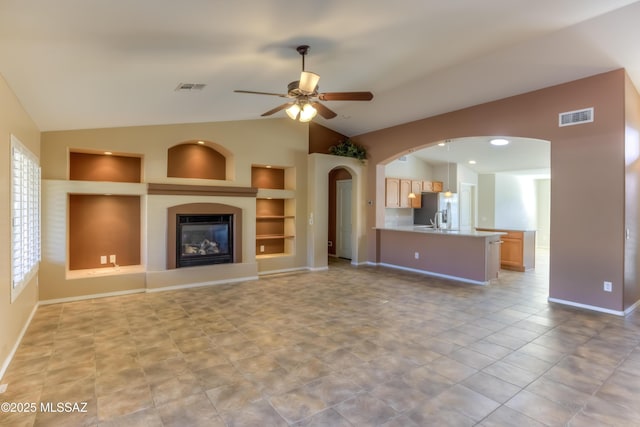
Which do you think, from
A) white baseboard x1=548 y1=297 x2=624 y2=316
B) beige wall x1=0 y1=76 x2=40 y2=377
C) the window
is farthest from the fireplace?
white baseboard x1=548 y1=297 x2=624 y2=316

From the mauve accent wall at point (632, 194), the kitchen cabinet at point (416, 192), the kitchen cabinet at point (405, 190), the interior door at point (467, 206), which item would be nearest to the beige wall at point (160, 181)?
the kitchen cabinet at point (405, 190)

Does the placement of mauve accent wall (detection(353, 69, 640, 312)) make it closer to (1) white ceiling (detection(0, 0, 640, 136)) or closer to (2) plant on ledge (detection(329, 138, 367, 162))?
(1) white ceiling (detection(0, 0, 640, 136))

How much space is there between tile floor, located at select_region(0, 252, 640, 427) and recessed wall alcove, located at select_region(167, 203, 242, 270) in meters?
0.86

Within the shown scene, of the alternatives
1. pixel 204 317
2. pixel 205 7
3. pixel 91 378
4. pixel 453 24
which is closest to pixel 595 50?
pixel 453 24

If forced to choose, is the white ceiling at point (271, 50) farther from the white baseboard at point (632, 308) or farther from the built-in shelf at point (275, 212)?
the white baseboard at point (632, 308)

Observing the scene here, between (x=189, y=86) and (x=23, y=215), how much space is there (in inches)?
87.9

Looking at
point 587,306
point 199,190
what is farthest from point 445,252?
point 199,190

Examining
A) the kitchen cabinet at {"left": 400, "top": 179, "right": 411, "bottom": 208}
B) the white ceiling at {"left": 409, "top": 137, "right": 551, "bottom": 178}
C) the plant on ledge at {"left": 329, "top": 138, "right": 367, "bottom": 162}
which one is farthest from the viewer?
the kitchen cabinet at {"left": 400, "top": 179, "right": 411, "bottom": 208}

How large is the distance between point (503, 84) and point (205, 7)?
14.4 ft

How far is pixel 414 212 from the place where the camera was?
9.72m

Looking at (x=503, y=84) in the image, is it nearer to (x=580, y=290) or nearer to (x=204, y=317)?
(x=580, y=290)

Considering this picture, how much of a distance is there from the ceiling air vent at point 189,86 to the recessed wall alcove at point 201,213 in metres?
2.25

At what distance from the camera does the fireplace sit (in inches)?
219

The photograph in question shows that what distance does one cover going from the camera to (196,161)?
627cm
